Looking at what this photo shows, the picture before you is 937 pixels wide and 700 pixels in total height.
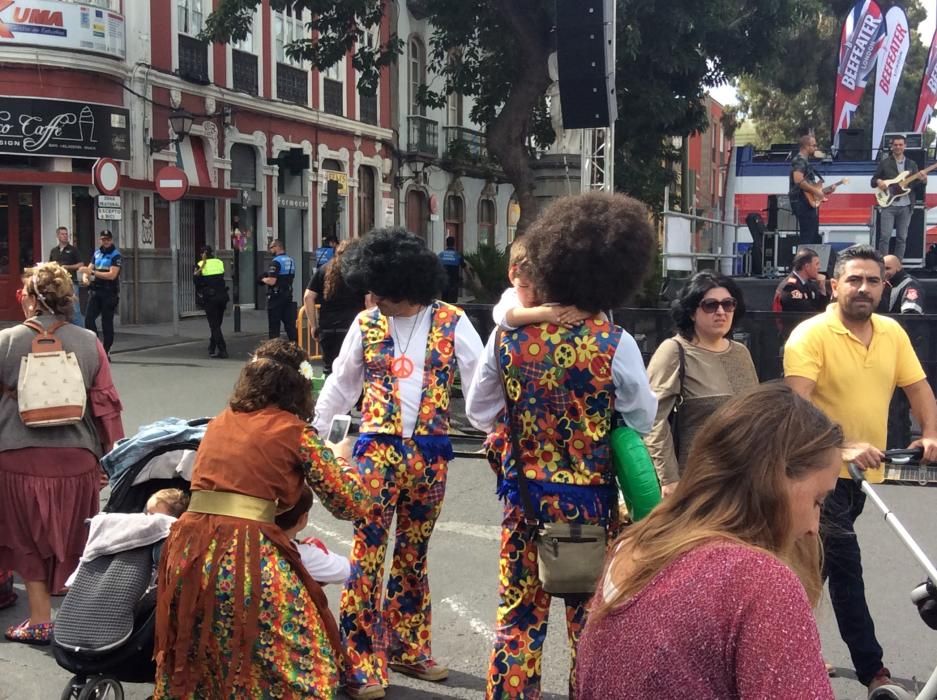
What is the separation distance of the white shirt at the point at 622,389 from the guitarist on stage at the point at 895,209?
46.3ft

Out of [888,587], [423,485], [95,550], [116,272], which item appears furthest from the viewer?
[116,272]

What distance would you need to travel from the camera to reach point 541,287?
3.49 m

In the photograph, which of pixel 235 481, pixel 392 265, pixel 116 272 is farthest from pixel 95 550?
pixel 116 272

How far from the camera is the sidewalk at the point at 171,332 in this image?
17.8 metres

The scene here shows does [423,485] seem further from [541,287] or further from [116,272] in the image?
[116,272]

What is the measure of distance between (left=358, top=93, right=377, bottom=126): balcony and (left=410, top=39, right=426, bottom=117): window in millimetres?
2164

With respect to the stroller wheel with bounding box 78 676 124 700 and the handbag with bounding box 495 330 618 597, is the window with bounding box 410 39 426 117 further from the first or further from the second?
the handbag with bounding box 495 330 618 597

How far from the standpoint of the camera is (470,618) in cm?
529

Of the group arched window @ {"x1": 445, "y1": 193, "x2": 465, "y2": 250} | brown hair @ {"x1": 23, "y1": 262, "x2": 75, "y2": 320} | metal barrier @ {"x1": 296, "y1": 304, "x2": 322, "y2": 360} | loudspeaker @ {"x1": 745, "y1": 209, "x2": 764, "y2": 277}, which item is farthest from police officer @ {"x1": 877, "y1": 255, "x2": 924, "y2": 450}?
arched window @ {"x1": 445, "y1": 193, "x2": 465, "y2": 250}

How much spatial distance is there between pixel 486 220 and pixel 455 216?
2.39m

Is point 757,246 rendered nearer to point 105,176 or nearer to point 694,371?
point 105,176

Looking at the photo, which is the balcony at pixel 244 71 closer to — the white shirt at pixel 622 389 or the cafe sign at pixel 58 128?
the cafe sign at pixel 58 128

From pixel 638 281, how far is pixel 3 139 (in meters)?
17.7

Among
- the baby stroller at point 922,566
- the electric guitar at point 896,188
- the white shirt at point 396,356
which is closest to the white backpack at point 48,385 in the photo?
the white shirt at point 396,356
